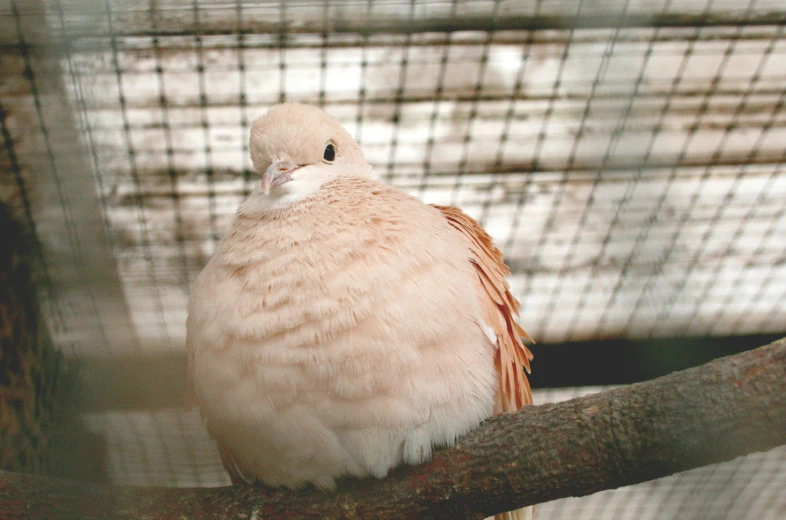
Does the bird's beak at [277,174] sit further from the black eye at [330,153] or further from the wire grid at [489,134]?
the wire grid at [489,134]

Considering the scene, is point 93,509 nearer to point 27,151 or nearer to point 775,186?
point 27,151

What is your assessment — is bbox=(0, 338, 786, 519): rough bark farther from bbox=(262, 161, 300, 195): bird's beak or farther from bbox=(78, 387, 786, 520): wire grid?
bbox=(262, 161, 300, 195): bird's beak

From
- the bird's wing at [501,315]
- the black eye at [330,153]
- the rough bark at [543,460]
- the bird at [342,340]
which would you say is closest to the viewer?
the rough bark at [543,460]

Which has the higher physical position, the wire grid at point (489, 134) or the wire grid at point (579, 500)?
the wire grid at point (489, 134)

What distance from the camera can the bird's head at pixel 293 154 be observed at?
6.13 ft

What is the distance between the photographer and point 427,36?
253 cm

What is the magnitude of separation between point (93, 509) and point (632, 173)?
1.22 m

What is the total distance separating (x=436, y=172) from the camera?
2.95m

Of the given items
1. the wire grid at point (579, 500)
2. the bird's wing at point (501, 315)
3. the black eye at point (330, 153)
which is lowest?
the wire grid at point (579, 500)

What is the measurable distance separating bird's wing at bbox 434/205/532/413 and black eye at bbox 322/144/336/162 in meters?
0.36

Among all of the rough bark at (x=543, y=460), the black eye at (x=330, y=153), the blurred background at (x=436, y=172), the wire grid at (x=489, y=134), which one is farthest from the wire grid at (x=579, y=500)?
the black eye at (x=330, y=153)

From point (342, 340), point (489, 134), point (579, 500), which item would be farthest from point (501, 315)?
point (579, 500)

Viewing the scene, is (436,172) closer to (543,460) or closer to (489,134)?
(489,134)

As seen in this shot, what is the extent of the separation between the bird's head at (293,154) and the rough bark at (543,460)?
75cm
